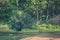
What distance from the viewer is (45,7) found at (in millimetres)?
49938

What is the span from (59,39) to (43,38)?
1.81 meters

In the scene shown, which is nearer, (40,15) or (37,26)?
(37,26)

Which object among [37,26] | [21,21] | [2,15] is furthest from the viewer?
[2,15]

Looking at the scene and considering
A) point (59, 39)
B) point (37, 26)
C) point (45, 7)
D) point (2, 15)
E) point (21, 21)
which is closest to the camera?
point (59, 39)

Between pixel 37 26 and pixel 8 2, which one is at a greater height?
pixel 8 2

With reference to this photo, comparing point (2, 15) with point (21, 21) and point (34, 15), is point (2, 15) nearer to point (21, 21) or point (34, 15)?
point (34, 15)

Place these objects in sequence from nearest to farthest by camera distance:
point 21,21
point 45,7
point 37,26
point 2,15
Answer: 1. point 21,21
2. point 37,26
3. point 2,15
4. point 45,7

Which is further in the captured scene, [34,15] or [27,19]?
[34,15]

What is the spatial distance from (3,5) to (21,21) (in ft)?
42.3

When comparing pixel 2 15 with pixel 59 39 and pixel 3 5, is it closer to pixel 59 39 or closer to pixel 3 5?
pixel 3 5

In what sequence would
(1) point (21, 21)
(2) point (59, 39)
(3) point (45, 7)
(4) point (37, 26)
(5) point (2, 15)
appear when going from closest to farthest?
(2) point (59, 39)
(1) point (21, 21)
(4) point (37, 26)
(5) point (2, 15)
(3) point (45, 7)

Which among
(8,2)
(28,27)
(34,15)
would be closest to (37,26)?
(28,27)

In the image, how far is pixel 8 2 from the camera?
157ft

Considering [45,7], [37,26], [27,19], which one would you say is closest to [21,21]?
[27,19]
